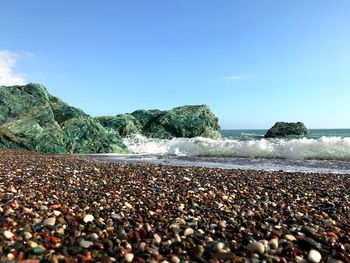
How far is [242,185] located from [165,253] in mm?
5048

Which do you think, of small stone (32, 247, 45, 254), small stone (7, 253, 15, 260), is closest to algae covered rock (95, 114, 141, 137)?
small stone (32, 247, 45, 254)

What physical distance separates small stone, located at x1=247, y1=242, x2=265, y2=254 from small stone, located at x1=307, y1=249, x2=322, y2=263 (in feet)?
1.80

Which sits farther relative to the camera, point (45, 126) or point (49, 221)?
point (45, 126)

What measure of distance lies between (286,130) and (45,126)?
33.8 metres

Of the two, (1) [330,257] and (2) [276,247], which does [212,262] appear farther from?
(1) [330,257]

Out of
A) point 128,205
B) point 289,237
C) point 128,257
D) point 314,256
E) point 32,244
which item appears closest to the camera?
point 128,257

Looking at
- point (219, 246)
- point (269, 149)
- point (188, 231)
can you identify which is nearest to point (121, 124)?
point (269, 149)

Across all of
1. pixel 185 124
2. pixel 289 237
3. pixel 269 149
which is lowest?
pixel 289 237

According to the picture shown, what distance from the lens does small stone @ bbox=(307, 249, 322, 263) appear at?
14.8ft

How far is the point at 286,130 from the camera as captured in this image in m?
48.1

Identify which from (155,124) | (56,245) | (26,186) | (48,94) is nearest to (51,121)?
(48,94)

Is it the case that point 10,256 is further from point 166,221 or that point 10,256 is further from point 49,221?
point 166,221

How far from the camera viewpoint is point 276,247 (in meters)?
4.83

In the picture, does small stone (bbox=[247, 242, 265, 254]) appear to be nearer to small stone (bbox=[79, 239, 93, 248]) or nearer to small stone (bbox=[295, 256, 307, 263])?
small stone (bbox=[295, 256, 307, 263])
